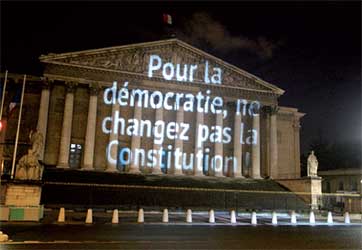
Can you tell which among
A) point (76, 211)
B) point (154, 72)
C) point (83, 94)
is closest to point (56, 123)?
point (83, 94)

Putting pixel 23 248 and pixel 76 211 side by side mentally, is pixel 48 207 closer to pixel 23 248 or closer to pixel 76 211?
pixel 76 211

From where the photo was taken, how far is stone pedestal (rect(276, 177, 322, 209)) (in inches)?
1367

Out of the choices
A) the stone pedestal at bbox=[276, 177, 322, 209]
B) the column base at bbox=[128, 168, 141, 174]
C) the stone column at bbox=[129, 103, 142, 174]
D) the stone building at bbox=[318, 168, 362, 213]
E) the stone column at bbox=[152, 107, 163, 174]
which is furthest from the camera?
the stone building at bbox=[318, 168, 362, 213]

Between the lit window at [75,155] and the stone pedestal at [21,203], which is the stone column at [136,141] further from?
the stone pedestal at [21,203]

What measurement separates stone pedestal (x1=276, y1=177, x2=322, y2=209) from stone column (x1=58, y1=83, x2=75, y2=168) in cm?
2288

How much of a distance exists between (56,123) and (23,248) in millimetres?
30316

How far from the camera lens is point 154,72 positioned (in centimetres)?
4119

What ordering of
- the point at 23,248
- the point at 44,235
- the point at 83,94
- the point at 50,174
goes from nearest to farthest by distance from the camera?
the point at 23,248 < the point at 44,235 < the point at 50,174 < the point at 83,94

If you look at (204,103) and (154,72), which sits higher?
(154,72)

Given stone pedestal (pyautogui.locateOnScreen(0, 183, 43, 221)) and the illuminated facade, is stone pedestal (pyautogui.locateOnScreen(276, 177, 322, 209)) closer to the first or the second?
the illuminated facade

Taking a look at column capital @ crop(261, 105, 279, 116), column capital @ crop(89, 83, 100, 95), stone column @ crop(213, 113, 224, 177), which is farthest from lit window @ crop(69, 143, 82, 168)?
column capital @ crop(261, 105, 279, 116)

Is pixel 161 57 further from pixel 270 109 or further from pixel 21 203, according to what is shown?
pixel 21 203

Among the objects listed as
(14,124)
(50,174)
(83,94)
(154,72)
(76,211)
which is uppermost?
(154,72)

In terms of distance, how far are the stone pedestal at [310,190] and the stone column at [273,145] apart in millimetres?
5941
